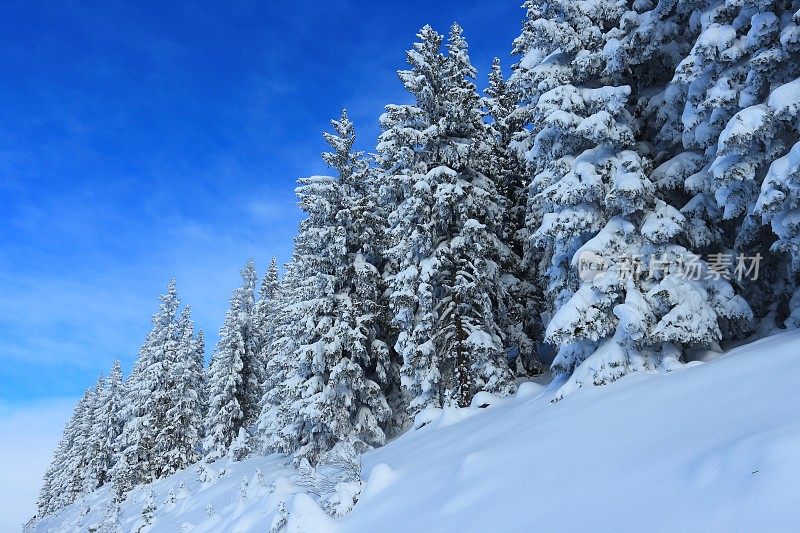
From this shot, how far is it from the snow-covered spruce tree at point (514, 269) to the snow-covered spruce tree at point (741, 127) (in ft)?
21.5

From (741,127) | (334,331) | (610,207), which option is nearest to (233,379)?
(334,331)

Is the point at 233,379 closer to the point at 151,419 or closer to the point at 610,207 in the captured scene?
the point at 151,419

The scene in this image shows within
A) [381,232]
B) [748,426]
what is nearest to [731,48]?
[748,426]

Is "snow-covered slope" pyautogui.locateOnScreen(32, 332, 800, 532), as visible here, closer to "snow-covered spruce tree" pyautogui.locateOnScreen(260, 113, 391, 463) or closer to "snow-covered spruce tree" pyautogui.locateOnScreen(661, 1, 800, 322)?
"snow-covered spruce tree" pyautogui.locateOnScreen(661, 1, 800, 322)

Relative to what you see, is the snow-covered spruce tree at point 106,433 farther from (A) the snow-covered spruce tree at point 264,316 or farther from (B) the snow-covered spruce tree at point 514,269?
(B) the snow-covered spruce tree at point 514,269

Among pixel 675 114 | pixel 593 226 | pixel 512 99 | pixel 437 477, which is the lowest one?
pixel 437 477

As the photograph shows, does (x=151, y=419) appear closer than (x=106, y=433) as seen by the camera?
Yes

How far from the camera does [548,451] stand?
7359mm

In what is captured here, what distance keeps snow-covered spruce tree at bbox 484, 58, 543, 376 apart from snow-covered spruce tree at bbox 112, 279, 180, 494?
1159 inches

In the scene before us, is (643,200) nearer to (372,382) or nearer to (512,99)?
(372,382)

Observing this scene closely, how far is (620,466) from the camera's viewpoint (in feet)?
19.1

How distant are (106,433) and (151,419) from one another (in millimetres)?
14137

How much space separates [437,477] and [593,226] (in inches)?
313

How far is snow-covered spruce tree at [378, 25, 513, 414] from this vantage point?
1811cm
